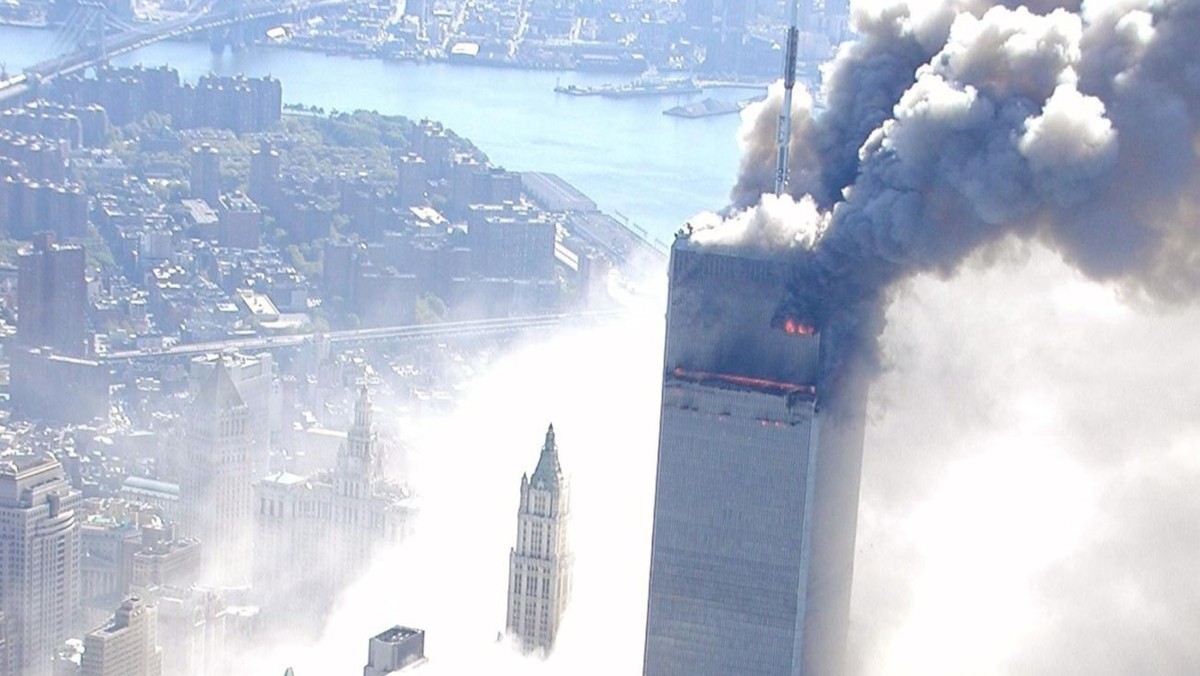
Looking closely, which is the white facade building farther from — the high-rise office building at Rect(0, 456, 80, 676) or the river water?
the river water

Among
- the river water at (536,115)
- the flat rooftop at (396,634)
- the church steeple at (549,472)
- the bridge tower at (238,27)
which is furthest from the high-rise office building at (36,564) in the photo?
the bridge tower at (238,27)

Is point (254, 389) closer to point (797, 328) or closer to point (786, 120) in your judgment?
point (786, 120)

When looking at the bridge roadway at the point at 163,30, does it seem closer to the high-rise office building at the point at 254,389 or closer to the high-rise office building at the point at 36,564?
the high-rise office building at the point at 254,389

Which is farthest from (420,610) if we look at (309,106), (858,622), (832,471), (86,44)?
(86,44)

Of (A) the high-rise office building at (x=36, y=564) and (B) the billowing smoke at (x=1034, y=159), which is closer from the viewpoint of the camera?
(B) the billowing smoke at (x=1034, y=159)

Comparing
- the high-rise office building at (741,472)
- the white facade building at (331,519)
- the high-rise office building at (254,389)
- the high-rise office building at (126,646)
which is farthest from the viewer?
the high-rise office building at (254,389)

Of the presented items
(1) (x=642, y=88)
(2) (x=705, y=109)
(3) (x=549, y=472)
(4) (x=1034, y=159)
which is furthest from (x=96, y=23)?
(4) (x=1034, y=159)

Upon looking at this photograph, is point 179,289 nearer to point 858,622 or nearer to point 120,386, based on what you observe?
point 120,386
